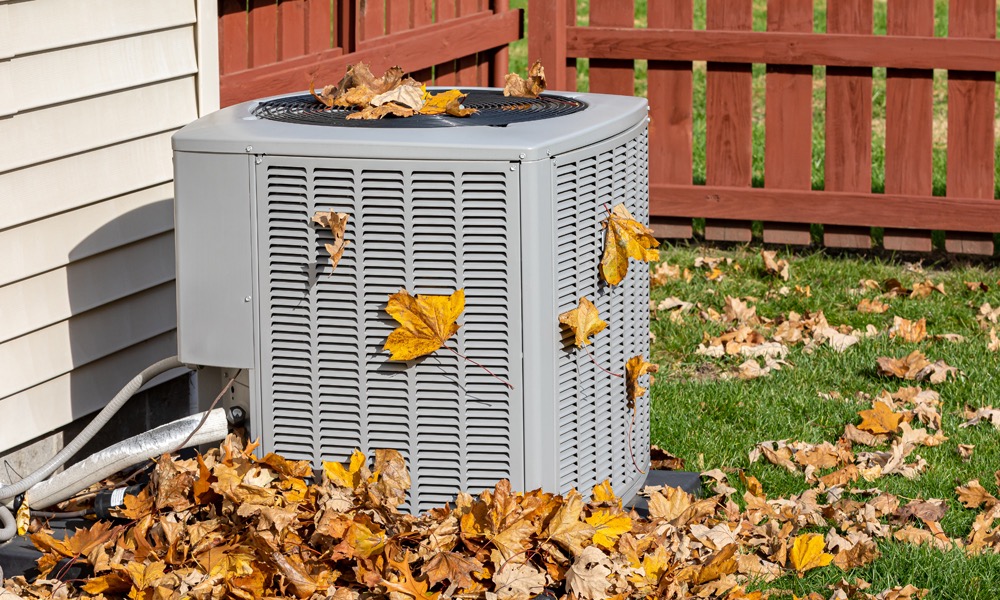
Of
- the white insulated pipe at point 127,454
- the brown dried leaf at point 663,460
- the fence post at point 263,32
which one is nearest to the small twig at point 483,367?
the white insulated pipe at point 127,454

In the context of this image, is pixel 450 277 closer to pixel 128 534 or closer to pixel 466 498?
pixel 466 498

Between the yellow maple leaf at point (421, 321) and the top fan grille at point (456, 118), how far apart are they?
1.40 feet

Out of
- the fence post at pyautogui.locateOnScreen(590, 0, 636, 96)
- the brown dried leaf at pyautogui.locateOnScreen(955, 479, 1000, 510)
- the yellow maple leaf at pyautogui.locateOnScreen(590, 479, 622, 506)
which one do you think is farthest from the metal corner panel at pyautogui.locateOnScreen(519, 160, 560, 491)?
the fence post at pyautogui.locateOnScreen(590, 0, 636, 96)

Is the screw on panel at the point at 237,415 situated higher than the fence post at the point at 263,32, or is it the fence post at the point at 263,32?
the fence post at the point at 263,32

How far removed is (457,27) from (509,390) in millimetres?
3606

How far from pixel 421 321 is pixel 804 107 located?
172 inches

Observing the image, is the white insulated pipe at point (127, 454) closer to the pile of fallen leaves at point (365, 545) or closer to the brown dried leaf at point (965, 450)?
the pile of fallen leaves at point (365, 545)

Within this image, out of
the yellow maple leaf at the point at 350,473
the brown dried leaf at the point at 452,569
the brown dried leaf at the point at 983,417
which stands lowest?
the brown dried leaf at the point at 983,417

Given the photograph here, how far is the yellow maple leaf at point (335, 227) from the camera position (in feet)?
9.59

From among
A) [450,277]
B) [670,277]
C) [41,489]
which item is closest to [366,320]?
[450,277]

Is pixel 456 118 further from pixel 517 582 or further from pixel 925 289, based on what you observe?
pixel 925 289

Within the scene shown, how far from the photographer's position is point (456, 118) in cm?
325

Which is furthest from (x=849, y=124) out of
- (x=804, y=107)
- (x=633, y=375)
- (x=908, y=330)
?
(x=633, y=375)

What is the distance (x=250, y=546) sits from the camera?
2.91 m
